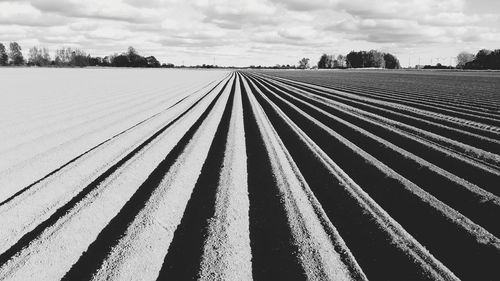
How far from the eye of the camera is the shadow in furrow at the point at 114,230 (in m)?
3.17

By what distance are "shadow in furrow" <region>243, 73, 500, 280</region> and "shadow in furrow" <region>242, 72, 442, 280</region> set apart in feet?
1.04

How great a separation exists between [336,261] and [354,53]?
135482 millimetres

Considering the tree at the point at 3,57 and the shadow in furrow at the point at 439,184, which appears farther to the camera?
the tree at the point at 3,57

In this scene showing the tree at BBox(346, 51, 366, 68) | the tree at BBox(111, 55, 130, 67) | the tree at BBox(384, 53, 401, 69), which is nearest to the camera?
the tree at BBox(111, 55, 130, 67)

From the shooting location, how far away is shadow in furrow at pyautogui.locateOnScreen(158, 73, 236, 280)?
125 inches

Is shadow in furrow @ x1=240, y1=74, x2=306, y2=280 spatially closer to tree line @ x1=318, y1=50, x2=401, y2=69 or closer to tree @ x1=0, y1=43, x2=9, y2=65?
tree @ x1=0, y1=43, x2=9, y2=65

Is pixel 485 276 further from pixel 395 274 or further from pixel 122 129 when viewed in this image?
pixel 122 129

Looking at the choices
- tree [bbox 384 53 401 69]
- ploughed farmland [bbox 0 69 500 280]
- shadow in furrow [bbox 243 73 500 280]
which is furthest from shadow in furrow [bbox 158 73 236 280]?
tree [bbox 384 53 401 69]

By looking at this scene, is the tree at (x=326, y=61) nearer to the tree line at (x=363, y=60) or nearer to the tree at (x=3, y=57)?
the tree line at (x=363, y=60)

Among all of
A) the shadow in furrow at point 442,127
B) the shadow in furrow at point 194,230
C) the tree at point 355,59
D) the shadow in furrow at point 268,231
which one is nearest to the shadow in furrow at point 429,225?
the shadow in furrow at point 268,231

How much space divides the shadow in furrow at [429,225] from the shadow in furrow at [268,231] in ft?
3.72

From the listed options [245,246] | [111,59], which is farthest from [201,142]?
[111,59]

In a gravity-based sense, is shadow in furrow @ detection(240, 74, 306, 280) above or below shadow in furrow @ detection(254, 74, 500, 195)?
below

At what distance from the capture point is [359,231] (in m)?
3.85
